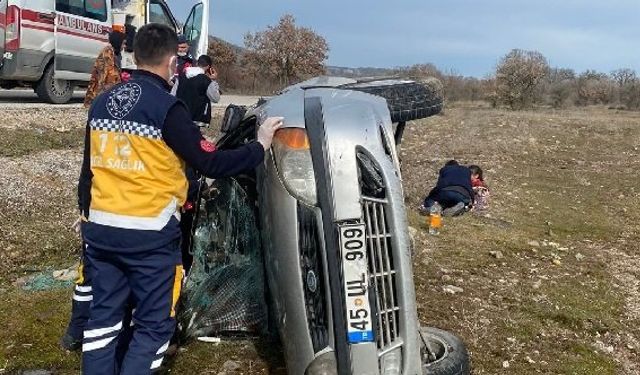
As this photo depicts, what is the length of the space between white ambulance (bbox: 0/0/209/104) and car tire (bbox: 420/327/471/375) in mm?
8919

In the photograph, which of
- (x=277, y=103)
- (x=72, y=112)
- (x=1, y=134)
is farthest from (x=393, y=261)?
(x=72, y=112)

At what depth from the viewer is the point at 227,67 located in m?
30.3

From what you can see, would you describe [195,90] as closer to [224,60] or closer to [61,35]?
[61,35]

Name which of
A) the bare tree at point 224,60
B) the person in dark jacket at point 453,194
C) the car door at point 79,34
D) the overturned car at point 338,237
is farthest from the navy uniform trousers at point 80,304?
the bare tree at point 224,60

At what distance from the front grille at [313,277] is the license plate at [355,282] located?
15 cm

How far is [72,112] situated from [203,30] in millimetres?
3022

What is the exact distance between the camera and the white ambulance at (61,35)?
10078 mm

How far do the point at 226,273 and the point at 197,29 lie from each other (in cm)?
922

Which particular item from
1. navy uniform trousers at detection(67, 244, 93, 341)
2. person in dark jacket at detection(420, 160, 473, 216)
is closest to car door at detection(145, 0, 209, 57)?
person in dark jacket at detection(420, 160, 473, 216)

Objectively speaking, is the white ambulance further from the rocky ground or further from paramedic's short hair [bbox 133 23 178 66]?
paramedic's short hair [bbox 133 23 178 66]

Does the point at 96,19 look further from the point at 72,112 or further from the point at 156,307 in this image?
the point at 156,307

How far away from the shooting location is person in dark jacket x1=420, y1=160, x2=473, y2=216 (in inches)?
314

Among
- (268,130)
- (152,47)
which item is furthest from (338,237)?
(152,47)

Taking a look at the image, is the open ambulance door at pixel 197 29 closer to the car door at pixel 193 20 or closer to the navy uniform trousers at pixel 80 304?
the car door at pixel 193 20
